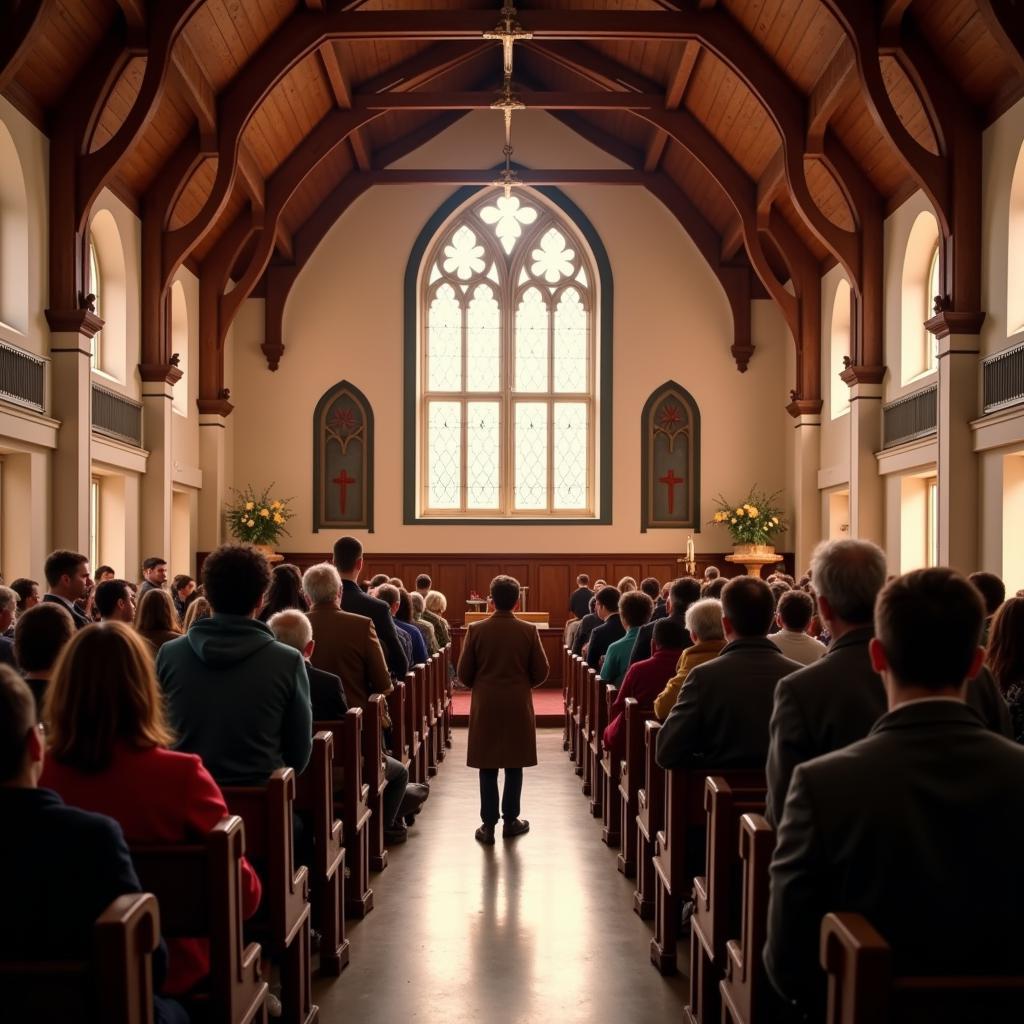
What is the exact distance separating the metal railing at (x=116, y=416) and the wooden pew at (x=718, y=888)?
8623 millimetres

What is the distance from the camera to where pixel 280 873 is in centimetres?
326

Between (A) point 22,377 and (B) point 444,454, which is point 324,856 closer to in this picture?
(A) point 22,377

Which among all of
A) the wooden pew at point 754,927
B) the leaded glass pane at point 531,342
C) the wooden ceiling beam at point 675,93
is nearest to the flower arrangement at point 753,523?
the leaded glass pane at point 531,342

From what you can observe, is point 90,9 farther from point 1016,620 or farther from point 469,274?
point 1016,620

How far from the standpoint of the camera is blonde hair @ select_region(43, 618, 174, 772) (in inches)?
92.0

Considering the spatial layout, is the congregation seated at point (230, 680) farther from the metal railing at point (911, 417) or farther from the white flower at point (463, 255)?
the white flower at point (463, 255)

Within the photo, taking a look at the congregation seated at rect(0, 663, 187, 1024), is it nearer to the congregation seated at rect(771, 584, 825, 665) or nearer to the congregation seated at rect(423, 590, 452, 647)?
the congregation seated at rect(771, 584, 825, 665)

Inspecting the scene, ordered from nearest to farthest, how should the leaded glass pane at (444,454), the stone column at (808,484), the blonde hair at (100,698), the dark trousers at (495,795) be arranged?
the blonde hair at (100,698)
the dark trousers at (495,795)
the stone column at (808,484)
the leaded glass pane at (444,454)

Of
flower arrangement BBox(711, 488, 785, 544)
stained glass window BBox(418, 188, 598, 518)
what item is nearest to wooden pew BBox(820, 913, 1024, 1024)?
flower arrangement BBox(711, 488, 785, 544)

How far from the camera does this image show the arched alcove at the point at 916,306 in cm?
1148

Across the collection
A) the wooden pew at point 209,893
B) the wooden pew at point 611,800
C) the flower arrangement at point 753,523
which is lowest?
the wooden pew at point 611,800

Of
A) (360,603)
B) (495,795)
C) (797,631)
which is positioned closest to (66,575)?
(360,603)

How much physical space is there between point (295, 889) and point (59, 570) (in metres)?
3.02

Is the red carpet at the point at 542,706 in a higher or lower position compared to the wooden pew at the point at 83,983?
lower
